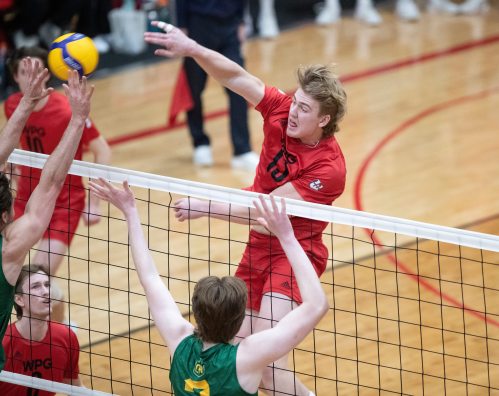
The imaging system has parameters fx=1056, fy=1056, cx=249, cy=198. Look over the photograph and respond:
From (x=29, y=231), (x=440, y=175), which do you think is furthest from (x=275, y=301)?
(x=440, y=175)

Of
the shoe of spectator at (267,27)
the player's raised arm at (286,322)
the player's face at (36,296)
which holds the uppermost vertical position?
the player's raised arm at (286,322)

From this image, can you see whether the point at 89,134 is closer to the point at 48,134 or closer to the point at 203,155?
the point at 48,134

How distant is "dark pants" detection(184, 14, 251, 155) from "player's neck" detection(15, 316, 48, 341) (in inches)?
178

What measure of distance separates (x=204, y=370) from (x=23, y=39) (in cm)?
969

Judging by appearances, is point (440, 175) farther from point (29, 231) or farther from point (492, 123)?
point (29, 231)

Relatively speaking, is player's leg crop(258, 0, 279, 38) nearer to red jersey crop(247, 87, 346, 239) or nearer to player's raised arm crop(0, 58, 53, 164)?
red jersey crop(247, 87, 346, 239)

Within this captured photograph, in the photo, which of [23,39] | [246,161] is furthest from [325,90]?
[23,39]

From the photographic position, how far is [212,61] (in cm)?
588

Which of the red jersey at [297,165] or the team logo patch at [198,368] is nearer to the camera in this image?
the team logo patch at [198,368]

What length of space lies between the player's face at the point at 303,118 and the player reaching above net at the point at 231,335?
50.1 inches

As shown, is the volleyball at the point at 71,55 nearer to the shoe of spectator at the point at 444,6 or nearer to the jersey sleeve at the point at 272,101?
the jersey sleeve at the point at 272,101

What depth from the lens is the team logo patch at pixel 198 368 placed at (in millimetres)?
4371

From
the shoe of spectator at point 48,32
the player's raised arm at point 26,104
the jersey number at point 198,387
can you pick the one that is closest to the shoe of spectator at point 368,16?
the shoe of spectator at point 48,32

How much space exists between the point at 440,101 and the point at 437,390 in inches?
223
